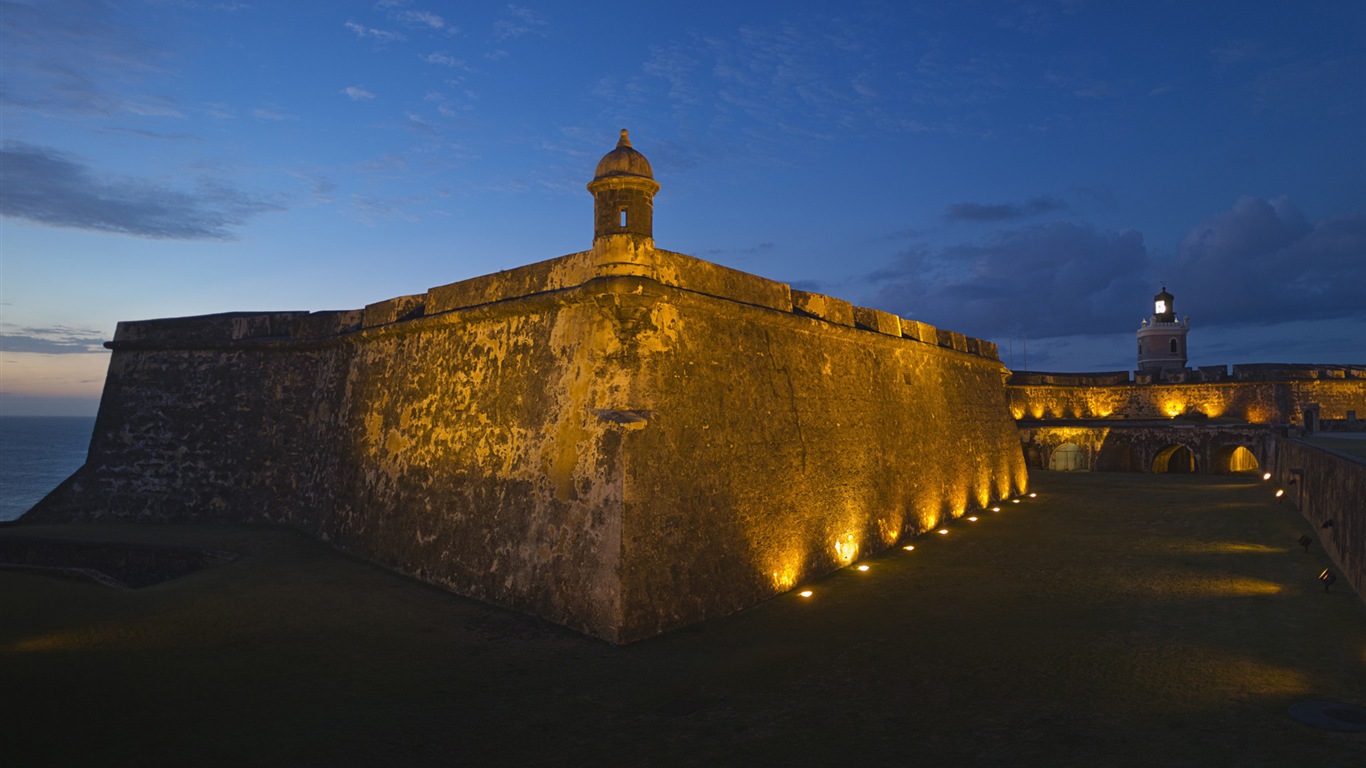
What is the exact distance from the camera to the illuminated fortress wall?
7.99m

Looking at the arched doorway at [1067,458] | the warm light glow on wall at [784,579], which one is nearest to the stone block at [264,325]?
the warm light glow on wall at [784,579]

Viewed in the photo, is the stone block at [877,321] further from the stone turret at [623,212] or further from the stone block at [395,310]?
the stone block at [395,310]

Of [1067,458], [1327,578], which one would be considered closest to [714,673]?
[1327,578]

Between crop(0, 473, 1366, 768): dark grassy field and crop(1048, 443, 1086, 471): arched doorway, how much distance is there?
2284 centimetres

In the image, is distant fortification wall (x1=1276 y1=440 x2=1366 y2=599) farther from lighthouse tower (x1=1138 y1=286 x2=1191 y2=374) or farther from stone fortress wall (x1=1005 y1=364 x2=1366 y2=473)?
lighthouse tower (x1=1138 y1=286 x2=1191 y2=374)

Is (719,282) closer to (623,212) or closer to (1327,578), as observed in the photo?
(623,212)

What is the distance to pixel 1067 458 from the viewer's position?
106 feet

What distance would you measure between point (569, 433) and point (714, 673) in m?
3.02

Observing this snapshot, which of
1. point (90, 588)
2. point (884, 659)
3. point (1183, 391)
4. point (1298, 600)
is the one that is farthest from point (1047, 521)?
point (1183, 391)

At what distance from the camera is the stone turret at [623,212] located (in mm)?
8305

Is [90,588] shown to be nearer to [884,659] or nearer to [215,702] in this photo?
[215,702]

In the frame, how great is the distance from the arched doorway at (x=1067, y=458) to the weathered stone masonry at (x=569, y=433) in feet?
61.1

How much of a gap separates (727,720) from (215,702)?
403 centimetres

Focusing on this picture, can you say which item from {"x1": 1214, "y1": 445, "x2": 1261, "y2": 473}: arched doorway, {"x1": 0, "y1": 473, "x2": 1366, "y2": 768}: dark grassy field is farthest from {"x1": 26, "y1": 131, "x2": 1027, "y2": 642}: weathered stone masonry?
{"x1": 1214, "y1": 445, "x2": 1261, "y2": 473}: arched doorway
